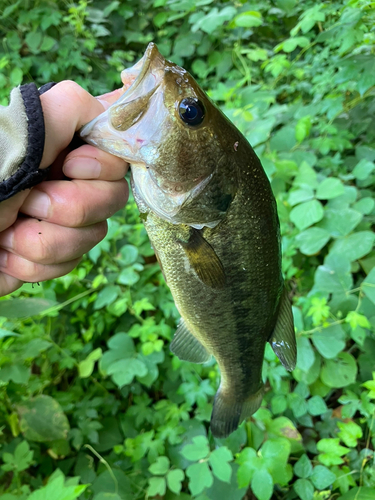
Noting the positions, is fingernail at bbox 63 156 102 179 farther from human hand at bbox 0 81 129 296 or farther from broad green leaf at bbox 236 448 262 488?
broad green leaf at bbox 236 448 262 488

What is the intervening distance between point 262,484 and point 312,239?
101cm

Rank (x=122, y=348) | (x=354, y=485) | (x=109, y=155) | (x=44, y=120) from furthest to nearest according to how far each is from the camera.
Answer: (x=122, y=348) < (x=354, y=485) < (x=109, y=155) < (x=44, y=120)

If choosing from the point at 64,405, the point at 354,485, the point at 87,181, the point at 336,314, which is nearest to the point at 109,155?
the point at 87,181

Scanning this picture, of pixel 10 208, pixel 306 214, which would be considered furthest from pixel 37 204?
pixel 306 214

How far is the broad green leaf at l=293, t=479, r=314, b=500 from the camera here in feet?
4.11

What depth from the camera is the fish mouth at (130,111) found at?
0.65m

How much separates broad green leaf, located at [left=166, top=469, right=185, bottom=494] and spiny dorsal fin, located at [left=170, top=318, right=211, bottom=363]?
1.83 ft

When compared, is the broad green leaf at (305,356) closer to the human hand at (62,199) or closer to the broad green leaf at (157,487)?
the broad green leaf at (157,487)

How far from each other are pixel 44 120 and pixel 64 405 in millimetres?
1413

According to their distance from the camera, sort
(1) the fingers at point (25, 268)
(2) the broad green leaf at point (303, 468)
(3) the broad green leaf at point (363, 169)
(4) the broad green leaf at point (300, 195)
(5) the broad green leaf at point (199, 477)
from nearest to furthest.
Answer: (1) the fingers at point (25, 268)
(5) the broad green leaf at point (199, 477)
(2) the broad green leaf at point (303, 468)
(4) the broad green leaf at point (300, 195)
(3) the broad green leaf at point (363, 169)

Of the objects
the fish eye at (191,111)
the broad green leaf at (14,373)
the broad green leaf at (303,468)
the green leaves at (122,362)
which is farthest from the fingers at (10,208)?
the broad green leaf at (303,468)

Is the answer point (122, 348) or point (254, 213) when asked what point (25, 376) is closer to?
point (122, 348)

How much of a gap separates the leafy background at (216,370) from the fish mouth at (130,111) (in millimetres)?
736

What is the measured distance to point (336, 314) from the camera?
4.69 ft
